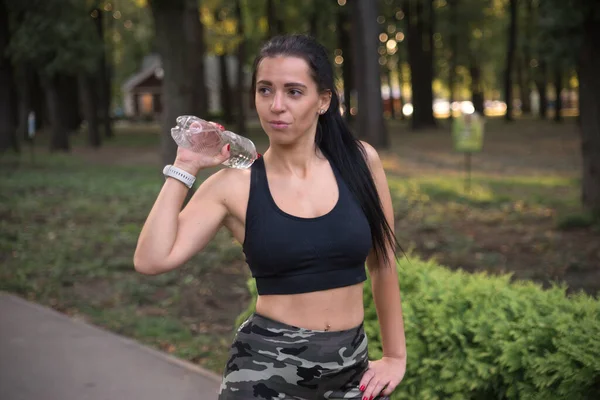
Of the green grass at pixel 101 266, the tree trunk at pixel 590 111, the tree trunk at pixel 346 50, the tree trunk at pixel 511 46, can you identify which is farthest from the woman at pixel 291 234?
the tree trunk at pixel 511 46

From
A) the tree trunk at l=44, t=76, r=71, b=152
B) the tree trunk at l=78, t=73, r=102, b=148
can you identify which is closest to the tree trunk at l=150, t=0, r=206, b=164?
the tree trunk at l=44, t=76, r=71, b=152

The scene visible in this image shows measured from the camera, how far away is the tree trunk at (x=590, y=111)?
11.8 metres

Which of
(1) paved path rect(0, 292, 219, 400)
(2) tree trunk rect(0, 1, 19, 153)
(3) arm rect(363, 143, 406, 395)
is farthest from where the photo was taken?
(2) tree trunk rect(0, 1, 19, 153)

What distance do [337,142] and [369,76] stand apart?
77.4 ft

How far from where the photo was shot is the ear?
2725mm

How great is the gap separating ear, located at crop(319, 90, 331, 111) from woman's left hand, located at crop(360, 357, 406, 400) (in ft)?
2.70

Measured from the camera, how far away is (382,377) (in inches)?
109

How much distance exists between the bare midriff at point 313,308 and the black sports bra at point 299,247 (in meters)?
0.02

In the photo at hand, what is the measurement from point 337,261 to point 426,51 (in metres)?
46.9

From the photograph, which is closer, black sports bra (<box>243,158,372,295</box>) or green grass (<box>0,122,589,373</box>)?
black sports bra (<box>243,158,372,295</box>)

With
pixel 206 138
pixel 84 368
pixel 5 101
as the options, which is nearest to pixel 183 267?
pixel 84 368

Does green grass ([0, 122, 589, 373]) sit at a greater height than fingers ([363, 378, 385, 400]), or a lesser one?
lesser

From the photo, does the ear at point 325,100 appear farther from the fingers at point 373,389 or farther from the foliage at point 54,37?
the foliage at point 54,37

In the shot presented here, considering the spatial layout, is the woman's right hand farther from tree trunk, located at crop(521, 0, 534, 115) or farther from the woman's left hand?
tree trunk, located at crop(521, 0, 534, 115)
